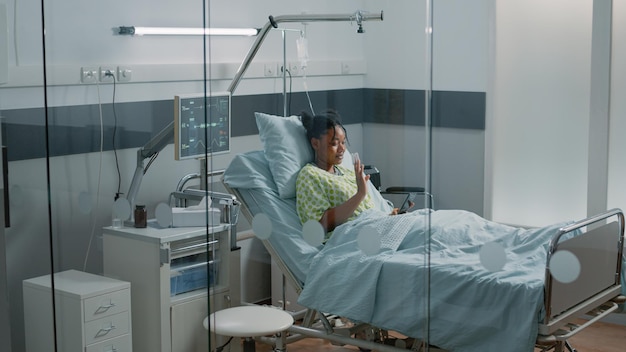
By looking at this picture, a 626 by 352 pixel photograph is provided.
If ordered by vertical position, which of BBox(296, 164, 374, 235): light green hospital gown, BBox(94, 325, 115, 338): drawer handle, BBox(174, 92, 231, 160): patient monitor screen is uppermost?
BBox(174, 92, 231, 160): patient monitor screen

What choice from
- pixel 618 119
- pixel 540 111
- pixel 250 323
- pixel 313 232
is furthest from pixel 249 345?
pixel 618 119

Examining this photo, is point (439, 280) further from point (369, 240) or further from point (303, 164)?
point (303, 164)

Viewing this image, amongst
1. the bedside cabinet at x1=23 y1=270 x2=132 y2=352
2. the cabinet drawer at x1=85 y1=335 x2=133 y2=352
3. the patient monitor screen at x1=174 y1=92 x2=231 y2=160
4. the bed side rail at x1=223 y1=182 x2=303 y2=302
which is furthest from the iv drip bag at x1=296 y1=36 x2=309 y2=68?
the cabinet drawer at x1=85 y1=335 x2=133 y2=352

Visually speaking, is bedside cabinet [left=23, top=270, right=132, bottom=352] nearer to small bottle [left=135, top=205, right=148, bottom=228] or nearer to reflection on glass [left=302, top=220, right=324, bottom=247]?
small bottle [left=135, top=205, right=148, bottom=228]

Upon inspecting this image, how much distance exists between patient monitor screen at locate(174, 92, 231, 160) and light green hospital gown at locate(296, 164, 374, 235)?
315mm

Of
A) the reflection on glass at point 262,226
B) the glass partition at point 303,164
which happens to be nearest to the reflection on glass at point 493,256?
the glass partition at point 303,164

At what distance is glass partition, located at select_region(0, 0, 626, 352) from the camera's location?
1.92 m

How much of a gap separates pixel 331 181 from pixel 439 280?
1.21 ft

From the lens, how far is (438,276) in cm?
201

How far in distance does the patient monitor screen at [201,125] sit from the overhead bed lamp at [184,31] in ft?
0.57

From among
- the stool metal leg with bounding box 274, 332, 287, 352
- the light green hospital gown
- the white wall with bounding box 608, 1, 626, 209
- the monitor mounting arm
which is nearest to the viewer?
the white wall with bounding box 608, 1, 626, 209

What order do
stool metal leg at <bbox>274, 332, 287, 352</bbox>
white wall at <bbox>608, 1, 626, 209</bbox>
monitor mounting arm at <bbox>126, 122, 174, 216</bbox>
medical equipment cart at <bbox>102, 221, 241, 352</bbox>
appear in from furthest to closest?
monitor mounting arm at <bbox>126, 122, 174, 216</bbox> < medical equipment cart at <bbox>102, 221, 241, 352</bbox> < stool metal leg at <bbox>274, 332, 287, 352</bbox> < white wall at <bbox>608, 1, 626, 209</bbox>

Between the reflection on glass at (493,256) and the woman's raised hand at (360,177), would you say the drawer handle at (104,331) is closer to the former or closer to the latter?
the woman's raised hand at (360,177)

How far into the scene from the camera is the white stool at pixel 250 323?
2.22 meters
